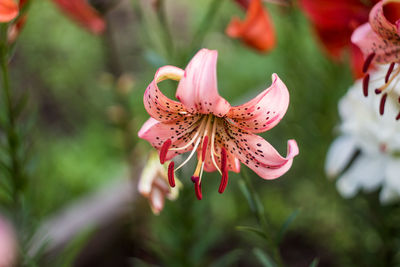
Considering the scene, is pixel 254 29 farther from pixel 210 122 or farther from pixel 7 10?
pixel 7 10

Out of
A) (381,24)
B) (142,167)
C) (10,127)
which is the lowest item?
(142,167)


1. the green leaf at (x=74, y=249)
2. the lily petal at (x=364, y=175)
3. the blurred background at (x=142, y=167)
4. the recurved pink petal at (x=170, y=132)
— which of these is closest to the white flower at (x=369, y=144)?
the lily petal at (x=364, y=175)

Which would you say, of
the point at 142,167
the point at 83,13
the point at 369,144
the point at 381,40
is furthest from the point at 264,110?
the point at 142,167

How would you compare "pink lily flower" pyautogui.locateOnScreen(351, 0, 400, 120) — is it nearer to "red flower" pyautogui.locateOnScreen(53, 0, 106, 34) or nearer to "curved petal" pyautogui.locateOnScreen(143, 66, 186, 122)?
"curved petal" pyautogui.locateOnScreen(143, 66, 186, 122)

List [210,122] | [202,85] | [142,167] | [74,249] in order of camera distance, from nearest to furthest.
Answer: [202,85]
[210,122]
[74,249]
[142,167]

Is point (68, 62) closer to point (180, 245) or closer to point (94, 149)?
point (94, 149)

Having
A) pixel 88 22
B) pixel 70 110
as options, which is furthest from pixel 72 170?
pixel 88 22

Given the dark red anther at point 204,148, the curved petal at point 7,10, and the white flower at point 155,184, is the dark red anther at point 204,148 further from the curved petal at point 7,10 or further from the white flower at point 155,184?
the curved petal at point 7,10
